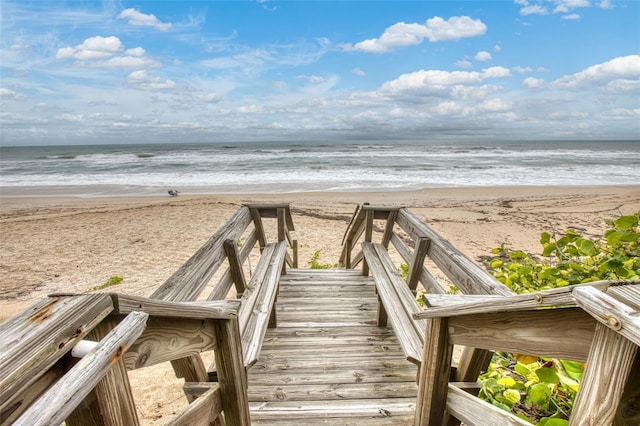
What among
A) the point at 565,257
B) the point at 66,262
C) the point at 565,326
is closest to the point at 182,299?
the point at 565,326

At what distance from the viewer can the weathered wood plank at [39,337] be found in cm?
63

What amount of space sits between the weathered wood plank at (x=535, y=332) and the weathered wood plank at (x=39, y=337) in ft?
3.92

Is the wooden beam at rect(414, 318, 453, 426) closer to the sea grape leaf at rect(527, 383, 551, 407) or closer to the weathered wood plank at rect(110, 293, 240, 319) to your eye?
the sea grape leaf at rect(527, 383, 551, 407)

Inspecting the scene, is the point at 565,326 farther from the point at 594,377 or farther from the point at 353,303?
the point at 353,303

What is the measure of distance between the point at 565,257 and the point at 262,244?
308 cm

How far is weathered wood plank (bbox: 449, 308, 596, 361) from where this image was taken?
0.96m

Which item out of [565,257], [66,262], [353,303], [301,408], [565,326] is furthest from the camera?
[66,262]

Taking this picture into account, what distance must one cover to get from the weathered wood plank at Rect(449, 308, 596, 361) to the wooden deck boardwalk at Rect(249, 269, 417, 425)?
123 centimetres

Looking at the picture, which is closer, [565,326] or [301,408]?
[565,326]

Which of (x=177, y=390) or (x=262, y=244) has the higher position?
(x=262, y=244)

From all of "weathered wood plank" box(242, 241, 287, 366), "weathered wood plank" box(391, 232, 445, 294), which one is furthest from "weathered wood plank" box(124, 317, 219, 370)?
"weathered wood plank" box(391, 232, 445, 294)

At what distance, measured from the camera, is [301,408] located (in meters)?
2.37

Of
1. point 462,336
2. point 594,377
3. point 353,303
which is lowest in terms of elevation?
point 353,303

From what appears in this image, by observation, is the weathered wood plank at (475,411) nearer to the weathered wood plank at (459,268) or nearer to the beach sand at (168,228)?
the weathered wood plank at (459,268)
